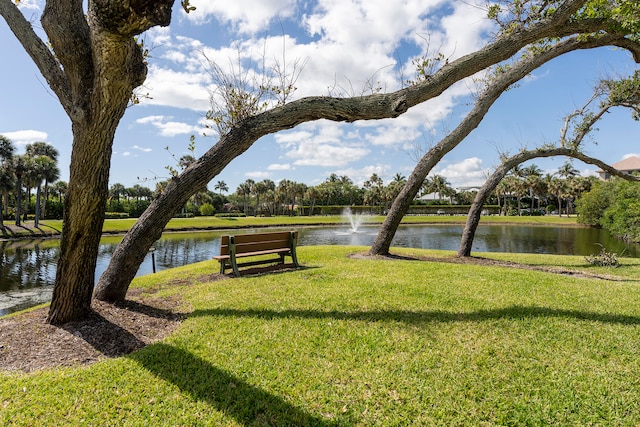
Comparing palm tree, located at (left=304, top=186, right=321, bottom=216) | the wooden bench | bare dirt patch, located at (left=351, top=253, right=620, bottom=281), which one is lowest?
bare dirt patch, located at (left=351, top=253, right=620, bottom=281)

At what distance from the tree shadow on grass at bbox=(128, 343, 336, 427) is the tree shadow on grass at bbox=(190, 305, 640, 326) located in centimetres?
126

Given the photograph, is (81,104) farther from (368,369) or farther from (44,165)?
(44,165)

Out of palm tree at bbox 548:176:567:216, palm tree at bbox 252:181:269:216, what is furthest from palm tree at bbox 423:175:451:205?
palm tree at bbox 252:181:269:216

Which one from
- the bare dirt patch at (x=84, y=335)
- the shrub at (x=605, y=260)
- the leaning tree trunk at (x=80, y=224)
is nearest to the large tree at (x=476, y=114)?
the shrub at (x=605, y=260)

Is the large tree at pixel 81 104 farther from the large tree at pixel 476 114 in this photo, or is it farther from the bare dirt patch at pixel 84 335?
the large tree at pixel 476 114

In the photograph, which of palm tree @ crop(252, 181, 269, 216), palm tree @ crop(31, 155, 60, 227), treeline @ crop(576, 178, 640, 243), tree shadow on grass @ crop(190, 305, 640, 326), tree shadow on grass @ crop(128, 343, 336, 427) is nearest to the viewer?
tree shadow on grass @ crop(128, 343, 336, 427)

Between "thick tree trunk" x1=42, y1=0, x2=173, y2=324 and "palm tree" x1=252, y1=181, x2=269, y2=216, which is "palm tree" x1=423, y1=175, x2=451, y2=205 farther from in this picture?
"thick tree trunk" x1=42, y1=0, x2=173, y2=324

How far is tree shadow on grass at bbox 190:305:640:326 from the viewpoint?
4.56 m

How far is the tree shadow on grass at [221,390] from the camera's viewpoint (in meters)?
2.72

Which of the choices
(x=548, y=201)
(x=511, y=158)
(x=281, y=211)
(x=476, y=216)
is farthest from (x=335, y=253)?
(x=548, y=201)

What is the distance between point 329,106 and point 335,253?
6.89 m

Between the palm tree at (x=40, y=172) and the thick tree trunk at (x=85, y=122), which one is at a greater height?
the palm tree at (x=40, y=172)

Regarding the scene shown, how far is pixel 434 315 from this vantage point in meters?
4.72

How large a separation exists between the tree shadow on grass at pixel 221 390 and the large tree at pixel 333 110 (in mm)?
2071
